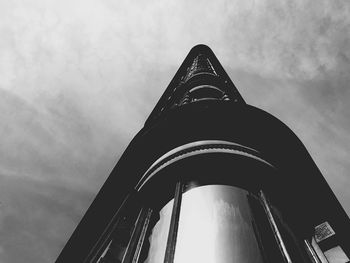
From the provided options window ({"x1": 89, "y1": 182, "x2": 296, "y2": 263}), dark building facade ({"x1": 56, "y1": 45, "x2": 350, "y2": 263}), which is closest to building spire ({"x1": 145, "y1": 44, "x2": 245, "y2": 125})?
dark building facade ({"x1": 56, "y1": 45, "x2": 350, "y2": 263})

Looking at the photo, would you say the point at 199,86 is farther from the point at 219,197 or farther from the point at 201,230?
the point at 201,230

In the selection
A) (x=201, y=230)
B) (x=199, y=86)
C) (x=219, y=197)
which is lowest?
(x=201, y=230)

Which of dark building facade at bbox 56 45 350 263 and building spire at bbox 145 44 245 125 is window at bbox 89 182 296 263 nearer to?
dark building facade at bbox 56 45 350 263

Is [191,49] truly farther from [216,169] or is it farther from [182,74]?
[216,169]

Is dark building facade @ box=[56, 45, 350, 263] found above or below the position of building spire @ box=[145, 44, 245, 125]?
below

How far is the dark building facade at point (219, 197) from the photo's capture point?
3.73 metres

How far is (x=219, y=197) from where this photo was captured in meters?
4.55

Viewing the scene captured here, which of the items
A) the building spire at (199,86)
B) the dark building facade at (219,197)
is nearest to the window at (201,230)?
the dark building facade at (219,197)

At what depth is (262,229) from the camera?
3926mm

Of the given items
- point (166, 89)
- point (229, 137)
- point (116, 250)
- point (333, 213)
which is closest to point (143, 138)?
point (229, 137)

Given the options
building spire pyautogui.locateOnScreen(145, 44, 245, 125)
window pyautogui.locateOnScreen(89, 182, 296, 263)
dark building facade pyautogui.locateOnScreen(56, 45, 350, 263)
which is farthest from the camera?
building spire pyautogui.locateOnScreen(145, 44, 245, 125)

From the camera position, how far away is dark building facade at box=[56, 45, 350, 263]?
373 cm

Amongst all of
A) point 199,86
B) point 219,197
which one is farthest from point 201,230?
point 199,86

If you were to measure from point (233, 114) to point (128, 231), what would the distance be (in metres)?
3.27
